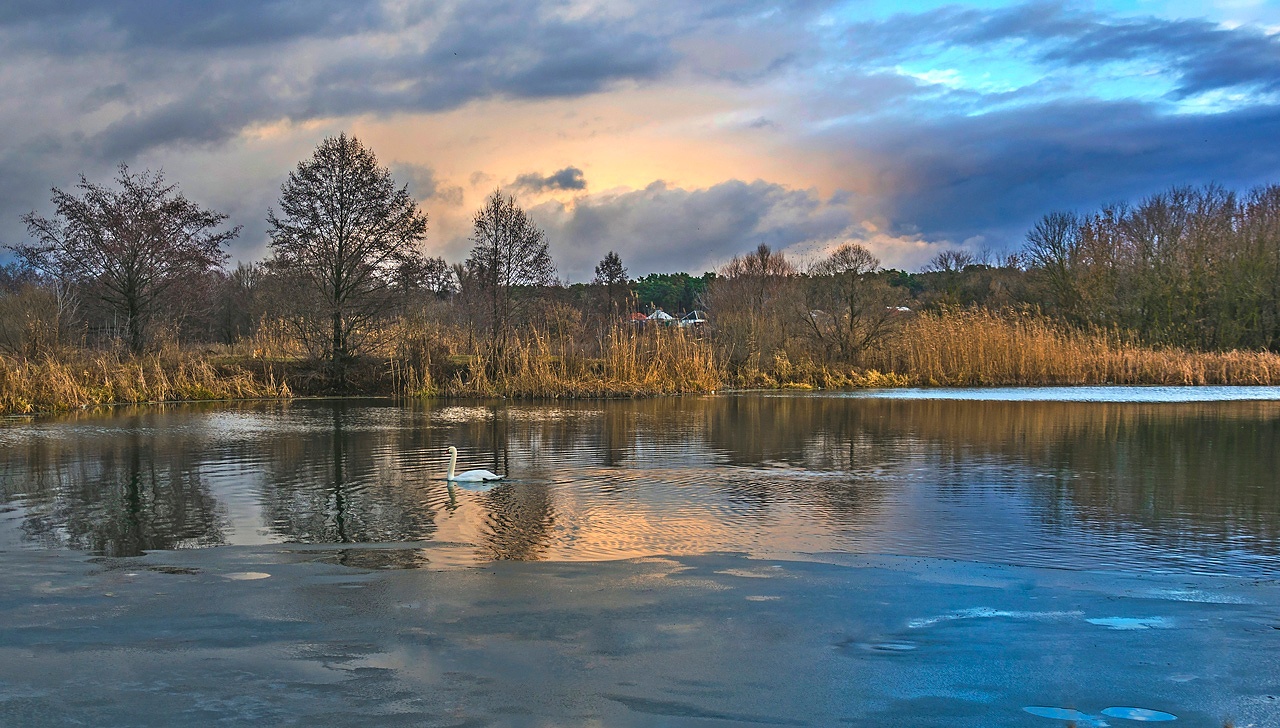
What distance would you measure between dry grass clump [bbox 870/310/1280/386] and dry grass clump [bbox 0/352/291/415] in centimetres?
2105

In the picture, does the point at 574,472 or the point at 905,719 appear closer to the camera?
the point at 905,719

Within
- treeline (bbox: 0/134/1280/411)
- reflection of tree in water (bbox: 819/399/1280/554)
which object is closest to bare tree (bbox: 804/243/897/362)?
treeline (bbox: 0/134/1280/411)

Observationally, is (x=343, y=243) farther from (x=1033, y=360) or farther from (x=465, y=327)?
(x=1033, y=360)

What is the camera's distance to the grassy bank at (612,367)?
79.2ft

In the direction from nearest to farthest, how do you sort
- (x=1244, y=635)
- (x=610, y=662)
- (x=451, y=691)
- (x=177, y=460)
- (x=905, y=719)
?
1. (x=905, y=719)
2. (x=451, y=691)
3. (x=610, y=662)
4. (x=1244, y=635)
5. (x=177, y=460)

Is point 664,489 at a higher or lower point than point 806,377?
lower

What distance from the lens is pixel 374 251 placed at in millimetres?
29109

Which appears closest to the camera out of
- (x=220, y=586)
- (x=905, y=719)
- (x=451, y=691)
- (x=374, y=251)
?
(x=905, y=719)

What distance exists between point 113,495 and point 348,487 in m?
2.33

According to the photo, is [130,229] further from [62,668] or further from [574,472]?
[62,668]

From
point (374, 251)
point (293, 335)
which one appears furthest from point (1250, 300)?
point (293, 335)

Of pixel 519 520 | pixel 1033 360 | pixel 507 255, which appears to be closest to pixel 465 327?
pixel 507 255

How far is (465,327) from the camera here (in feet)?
113

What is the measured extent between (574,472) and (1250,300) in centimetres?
3729
